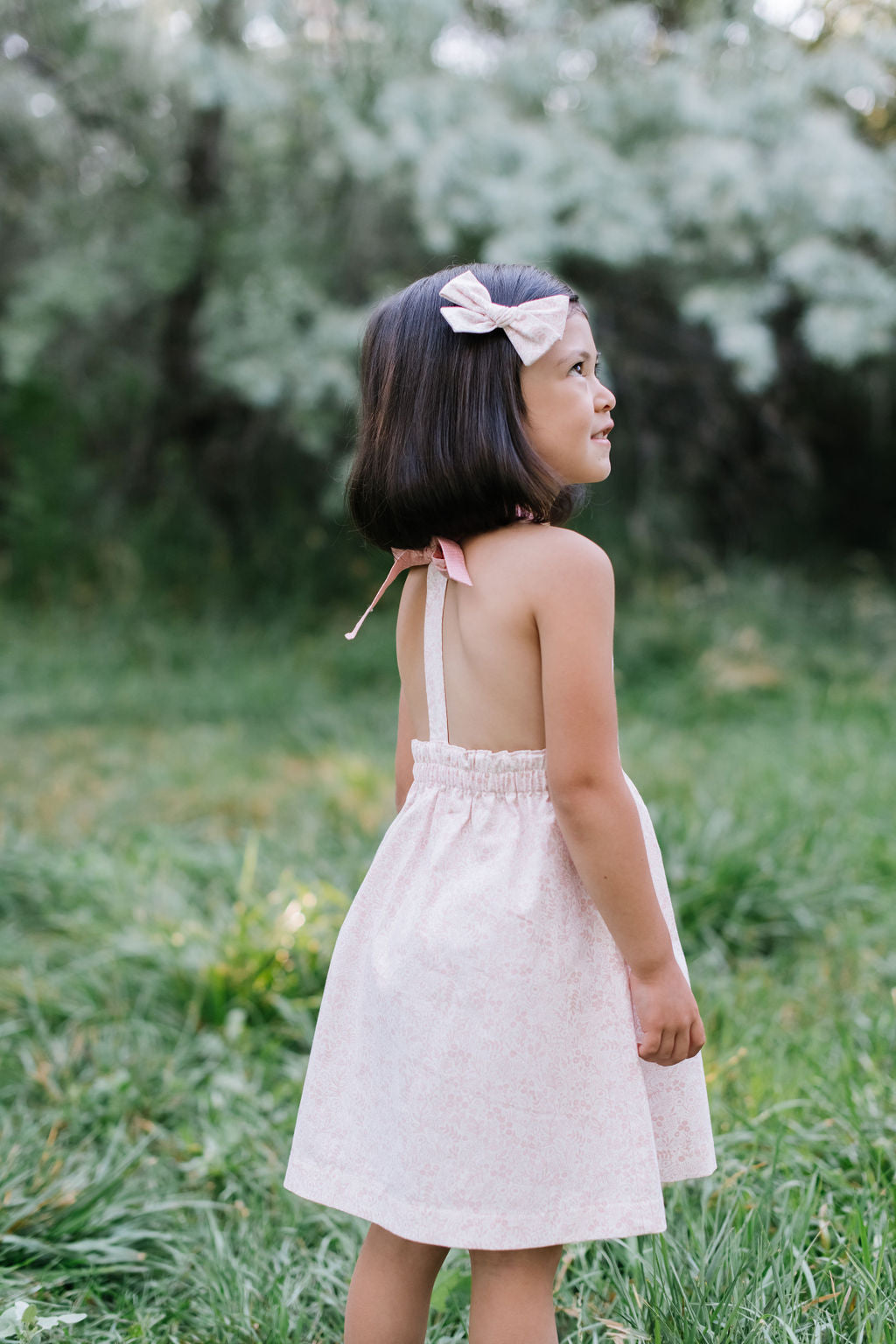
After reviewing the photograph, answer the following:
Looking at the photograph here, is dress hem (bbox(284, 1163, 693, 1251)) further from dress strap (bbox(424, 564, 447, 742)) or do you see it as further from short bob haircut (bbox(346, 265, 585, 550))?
short bob haircut (bbox(346, 265, 585, 550))

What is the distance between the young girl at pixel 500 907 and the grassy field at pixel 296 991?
347 millimetres

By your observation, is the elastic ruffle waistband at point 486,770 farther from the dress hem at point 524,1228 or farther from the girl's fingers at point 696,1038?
the dress hem at point 524,1228

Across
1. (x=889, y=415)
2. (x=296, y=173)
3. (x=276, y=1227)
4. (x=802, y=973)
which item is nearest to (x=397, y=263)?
(x=296, y=173)

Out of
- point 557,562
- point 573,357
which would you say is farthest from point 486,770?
point 573,357

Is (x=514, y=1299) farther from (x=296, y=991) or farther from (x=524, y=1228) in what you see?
(x=296, y=991)

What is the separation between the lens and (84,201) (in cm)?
617

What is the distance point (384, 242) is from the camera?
20.0 feet

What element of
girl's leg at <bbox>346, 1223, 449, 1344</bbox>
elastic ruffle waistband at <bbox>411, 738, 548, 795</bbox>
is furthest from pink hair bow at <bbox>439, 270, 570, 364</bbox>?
girl's leg at <bbox>346, 1223, 449, 1344</bbox>

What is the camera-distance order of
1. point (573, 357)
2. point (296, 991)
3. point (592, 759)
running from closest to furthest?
point (592, 759)
point (573, 357)
point (296, 991)

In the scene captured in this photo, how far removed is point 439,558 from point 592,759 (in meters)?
0.32

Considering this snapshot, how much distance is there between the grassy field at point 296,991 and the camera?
1.71 m

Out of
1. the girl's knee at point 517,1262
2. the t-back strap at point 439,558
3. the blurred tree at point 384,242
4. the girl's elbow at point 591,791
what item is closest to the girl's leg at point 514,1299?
the girl's knee at point 517,1262

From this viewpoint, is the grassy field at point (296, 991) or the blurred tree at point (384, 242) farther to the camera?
the blurred tree at point (384, 242)

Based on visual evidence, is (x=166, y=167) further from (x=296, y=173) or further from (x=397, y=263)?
(x=397, y=263)
